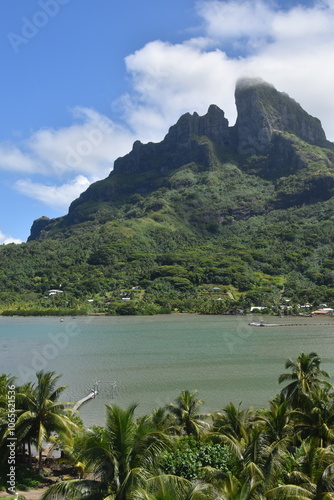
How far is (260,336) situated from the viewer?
366ft

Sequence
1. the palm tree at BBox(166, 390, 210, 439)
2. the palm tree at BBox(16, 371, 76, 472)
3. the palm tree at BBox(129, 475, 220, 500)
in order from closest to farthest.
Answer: the palm tree at BBox(129, 475, 220, 500) → the palm tree at BBox(16, 371, 76, 472) → the palm tree at BBox(166, 390, 210, 439)

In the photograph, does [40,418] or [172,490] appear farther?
[40,418]

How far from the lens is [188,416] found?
30.8 metres

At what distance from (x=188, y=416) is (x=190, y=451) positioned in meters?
10.2

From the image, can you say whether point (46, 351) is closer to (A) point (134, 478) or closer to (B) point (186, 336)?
(B) point (186, 336)

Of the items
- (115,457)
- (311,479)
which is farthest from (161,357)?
(115,457)

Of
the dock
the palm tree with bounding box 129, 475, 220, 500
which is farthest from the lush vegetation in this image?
the dock

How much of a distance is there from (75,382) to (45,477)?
35.6 metres

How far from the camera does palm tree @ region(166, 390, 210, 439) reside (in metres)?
30.5

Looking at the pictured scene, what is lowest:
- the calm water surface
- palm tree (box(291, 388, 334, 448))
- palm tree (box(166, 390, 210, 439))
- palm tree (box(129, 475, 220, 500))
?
the calm water surface

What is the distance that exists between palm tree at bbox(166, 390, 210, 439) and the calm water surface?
12.7 m

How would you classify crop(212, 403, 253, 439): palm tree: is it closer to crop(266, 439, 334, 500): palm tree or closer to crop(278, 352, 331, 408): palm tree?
crop(278, 352, 331, 408): palm tree

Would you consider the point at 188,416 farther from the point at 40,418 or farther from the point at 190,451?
the point at 40,418

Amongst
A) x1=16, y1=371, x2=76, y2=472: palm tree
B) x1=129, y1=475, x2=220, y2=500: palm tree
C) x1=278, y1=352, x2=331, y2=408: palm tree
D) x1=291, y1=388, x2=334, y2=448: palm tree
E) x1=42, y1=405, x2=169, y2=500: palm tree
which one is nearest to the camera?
x1=129, y1=475, x2=220, y2=500: palm tree
